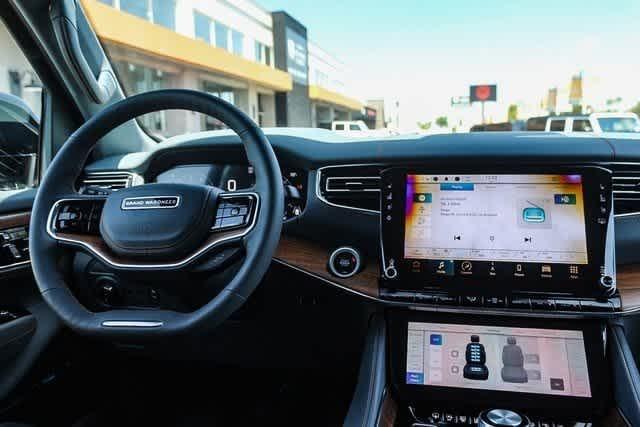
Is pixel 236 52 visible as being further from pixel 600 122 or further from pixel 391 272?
pixel 391 272

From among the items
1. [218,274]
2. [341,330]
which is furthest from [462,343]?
[218,274]

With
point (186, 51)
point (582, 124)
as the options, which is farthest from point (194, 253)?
point (186, 51)

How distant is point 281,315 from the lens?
2.16m

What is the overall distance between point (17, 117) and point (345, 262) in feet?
5.15

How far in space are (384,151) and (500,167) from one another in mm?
404

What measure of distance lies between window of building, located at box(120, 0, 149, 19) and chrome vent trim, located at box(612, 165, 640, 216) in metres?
11.1

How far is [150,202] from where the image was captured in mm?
1491

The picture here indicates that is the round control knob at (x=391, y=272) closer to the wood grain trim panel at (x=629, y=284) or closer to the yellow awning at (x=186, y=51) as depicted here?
the wood grain trim panel at (x=629, y=284)

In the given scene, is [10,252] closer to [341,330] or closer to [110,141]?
[110,141]

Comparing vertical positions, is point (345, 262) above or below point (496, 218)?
below

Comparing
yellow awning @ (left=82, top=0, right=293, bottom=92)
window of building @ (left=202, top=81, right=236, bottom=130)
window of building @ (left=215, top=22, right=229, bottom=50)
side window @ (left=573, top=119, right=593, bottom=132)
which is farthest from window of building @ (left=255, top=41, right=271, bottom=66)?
window of building @ (left=202, top=81, right=236, bottom=130)

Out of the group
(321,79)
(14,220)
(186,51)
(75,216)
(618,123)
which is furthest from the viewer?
(321,79)

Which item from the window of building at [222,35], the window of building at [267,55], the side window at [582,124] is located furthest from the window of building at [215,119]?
the window of building at [267,55]

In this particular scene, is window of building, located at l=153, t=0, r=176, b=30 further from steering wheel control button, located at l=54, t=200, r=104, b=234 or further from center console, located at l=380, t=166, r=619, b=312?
center console, located at l=380, t=166, r=619, b=312
